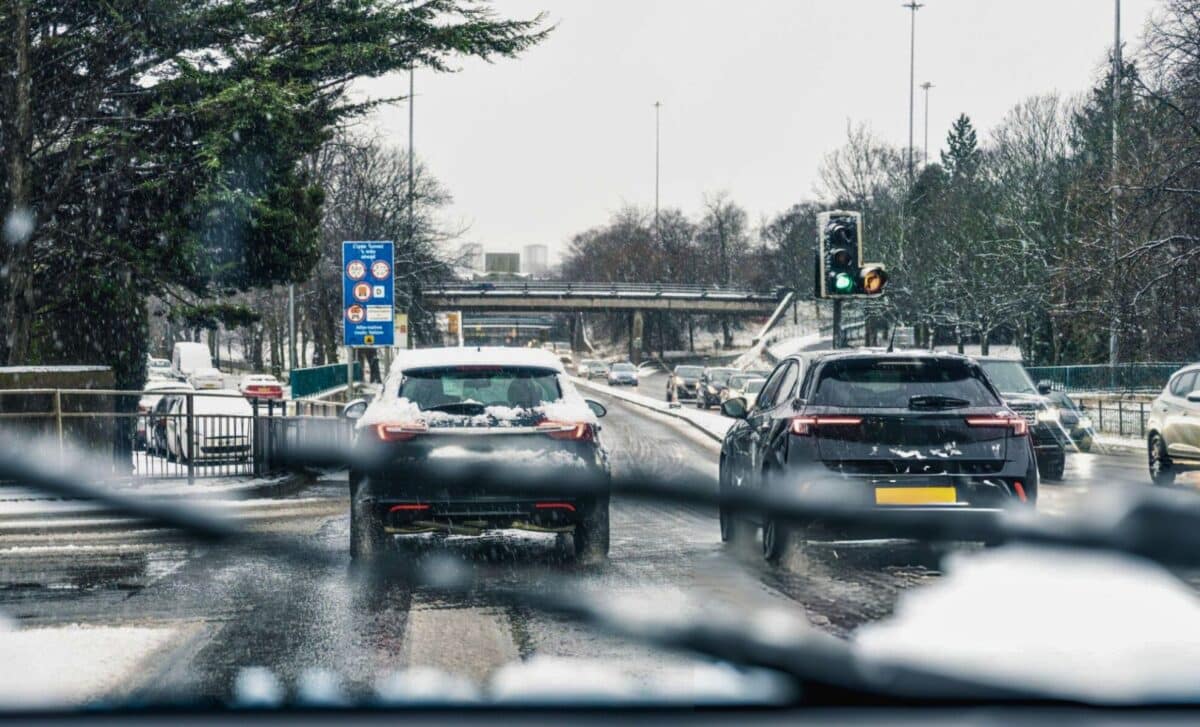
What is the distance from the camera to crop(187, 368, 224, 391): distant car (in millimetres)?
56569

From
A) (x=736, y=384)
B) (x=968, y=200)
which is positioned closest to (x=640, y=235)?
(x=968, y=200)

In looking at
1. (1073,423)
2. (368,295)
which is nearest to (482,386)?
(1073,423)

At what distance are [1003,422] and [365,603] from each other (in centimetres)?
476

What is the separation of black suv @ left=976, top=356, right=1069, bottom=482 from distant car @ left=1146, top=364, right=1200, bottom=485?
114cm

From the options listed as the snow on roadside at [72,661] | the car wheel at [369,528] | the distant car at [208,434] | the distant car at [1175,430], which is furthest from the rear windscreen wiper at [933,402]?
the distant car at [208,434]

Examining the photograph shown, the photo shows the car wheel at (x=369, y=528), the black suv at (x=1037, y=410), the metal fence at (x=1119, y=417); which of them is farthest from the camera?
the metal fence at (x=1119, y=417)

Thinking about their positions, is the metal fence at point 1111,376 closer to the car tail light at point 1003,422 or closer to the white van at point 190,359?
the car tail light at point 1003,422

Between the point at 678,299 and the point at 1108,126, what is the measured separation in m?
69.3

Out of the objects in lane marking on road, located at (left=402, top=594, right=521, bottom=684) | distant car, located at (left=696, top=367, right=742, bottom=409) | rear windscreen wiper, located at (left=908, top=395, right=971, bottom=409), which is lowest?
distant car, located at (left=696, top=367, right=742, bottom=409)

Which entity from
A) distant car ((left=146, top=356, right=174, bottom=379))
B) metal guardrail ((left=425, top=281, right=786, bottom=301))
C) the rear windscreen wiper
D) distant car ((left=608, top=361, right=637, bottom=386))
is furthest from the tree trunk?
metal guardrail ((left=425, top=281, right=786, bottom=301))

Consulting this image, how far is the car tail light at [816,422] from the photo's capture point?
7.86 meters

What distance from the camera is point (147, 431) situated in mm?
17578

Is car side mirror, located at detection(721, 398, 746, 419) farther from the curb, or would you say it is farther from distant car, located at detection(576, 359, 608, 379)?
distant car, located at detection(576, 359, 608, 379)

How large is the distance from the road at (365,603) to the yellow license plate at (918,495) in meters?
1.17
